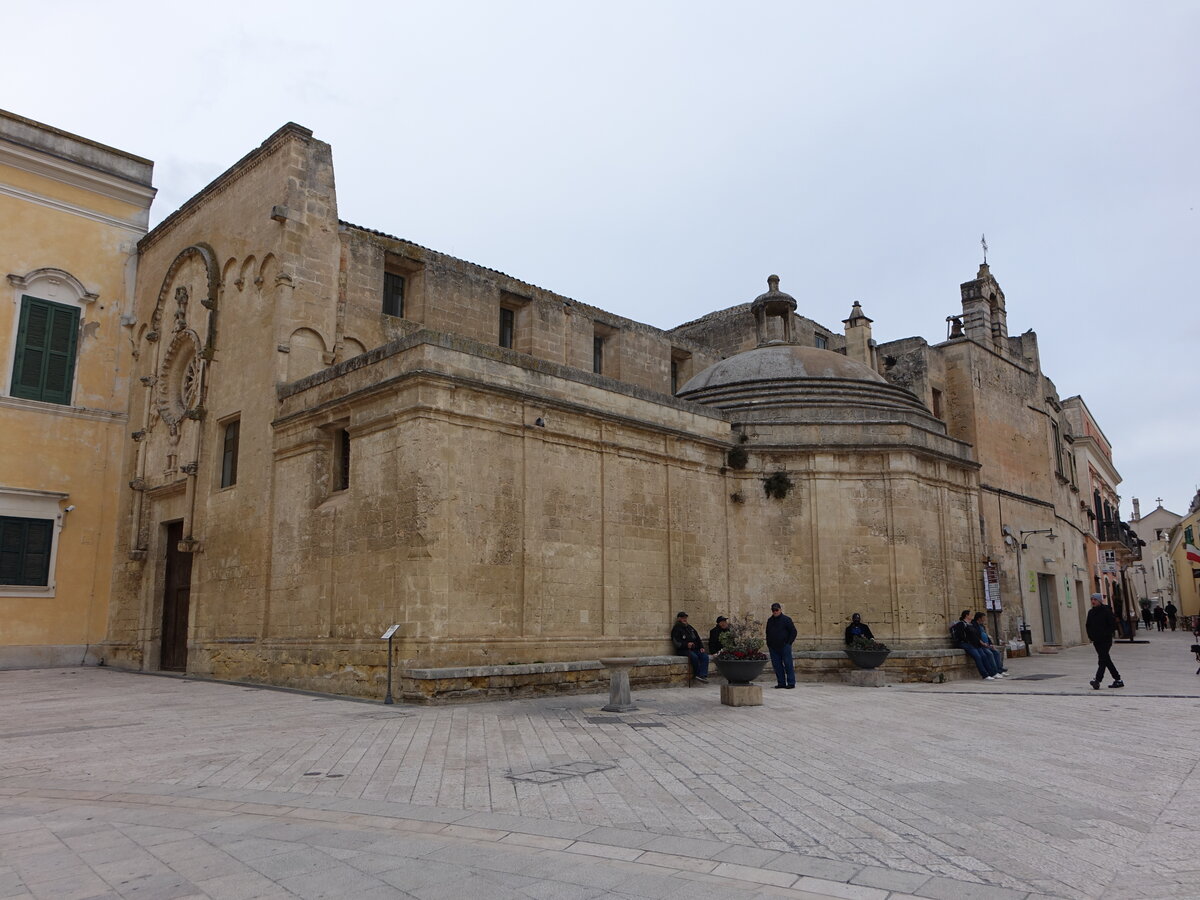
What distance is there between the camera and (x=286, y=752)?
8.70 m

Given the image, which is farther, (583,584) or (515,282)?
(515,282)

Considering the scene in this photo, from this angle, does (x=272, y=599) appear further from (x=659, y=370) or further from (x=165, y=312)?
(x=659, y=370)

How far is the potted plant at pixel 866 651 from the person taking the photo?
17062mm

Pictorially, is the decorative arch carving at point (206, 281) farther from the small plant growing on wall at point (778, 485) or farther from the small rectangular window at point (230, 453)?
the small plant growing on wall at point (778, 485)

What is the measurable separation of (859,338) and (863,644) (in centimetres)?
1457

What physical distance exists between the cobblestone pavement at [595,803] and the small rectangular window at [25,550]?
10142 millimetres

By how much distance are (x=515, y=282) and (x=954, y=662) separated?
43.5 ft

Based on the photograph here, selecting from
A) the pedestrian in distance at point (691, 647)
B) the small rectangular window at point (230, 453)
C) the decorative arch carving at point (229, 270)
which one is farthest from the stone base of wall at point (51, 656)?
the pedestrian in distance at point (691, 647)

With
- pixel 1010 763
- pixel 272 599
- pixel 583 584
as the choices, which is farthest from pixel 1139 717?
pixel 272 599

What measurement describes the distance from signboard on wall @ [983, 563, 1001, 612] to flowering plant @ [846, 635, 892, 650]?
7095 mm

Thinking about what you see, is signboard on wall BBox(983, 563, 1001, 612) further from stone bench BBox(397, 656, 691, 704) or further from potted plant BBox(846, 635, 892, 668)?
stone bench BBox(397, 656, 691, 704)

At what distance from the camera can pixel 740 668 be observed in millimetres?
13242

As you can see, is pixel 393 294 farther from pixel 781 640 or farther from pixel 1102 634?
pixel 1102 634

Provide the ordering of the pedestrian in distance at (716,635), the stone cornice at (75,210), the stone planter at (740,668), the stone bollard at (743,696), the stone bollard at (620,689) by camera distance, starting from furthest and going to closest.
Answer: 1. the stone cornice at (75,210)
2. the pedestrian in distance at (716,635)
3. the stone planter at (740,668)
4. the stone bollard at (743,696)
5. the stone bollard at (620,689)
